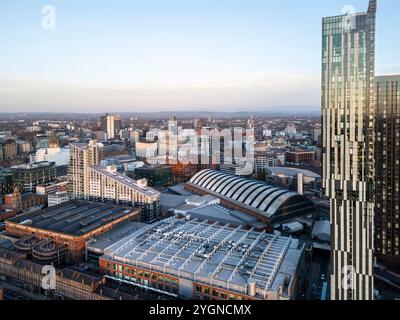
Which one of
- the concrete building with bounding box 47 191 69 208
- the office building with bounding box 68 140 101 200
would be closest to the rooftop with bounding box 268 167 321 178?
the office building with bounding box 68 140 101 200

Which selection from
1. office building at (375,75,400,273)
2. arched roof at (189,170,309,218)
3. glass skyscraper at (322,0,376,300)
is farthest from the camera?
arched roof at (189,170,309,218)

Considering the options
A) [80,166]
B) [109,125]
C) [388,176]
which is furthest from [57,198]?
[109,125]

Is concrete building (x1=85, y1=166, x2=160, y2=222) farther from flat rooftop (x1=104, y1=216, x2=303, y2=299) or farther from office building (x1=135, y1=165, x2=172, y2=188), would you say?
office building (x1=135, y1=165, x2=172, y2=188)

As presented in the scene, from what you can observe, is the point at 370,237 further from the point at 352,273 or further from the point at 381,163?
the point at 381,163

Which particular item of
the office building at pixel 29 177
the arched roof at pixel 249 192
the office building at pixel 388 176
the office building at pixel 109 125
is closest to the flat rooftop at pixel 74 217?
the arched roof at pixel 249 192
